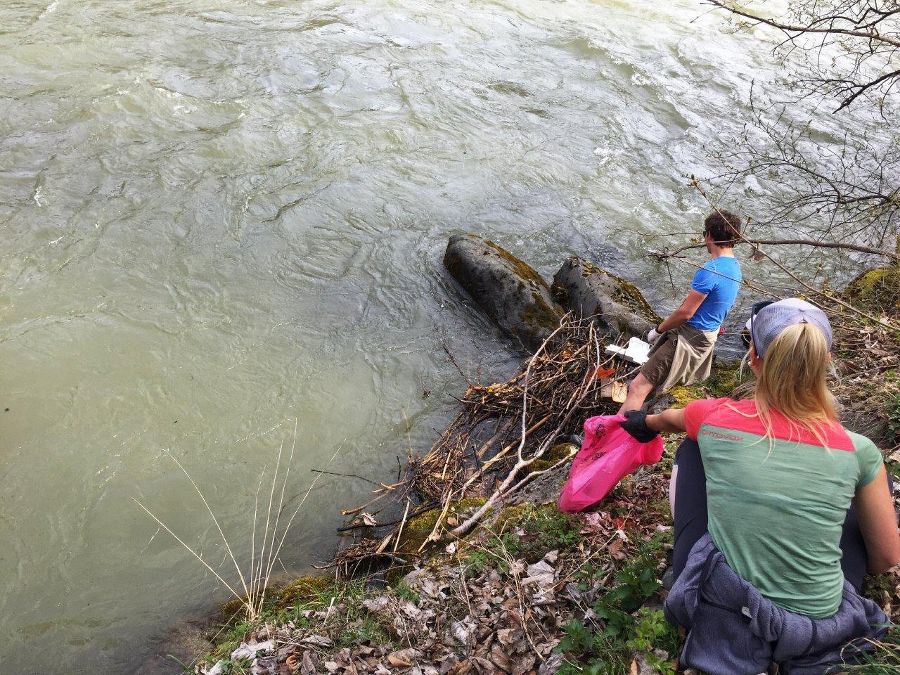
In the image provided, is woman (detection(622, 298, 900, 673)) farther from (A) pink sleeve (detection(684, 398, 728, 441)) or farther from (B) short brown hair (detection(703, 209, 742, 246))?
(B) short brown hair (detection(703, 209, 742, 246))

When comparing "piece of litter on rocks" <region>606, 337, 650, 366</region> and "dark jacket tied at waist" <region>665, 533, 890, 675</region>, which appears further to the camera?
"piece of litter on rocks" <region>606, 337, 650, 366</region>

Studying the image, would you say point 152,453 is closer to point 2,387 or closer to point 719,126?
point 2,387

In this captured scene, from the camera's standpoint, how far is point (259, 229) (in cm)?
912

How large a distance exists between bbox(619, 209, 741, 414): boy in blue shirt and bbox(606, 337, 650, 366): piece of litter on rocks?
29cm

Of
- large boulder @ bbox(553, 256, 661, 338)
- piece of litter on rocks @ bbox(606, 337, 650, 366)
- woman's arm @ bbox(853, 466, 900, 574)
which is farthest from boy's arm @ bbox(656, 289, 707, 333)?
woman's arm @ bbox(853, 466, 900, 574)

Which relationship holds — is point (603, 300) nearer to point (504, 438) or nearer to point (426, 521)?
point (504, 438)

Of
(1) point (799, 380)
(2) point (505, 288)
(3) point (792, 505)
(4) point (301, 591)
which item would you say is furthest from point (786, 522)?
(2) point (505, 288)

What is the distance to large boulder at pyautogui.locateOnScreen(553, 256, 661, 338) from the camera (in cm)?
721

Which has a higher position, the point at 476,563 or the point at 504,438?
the point at 476,563

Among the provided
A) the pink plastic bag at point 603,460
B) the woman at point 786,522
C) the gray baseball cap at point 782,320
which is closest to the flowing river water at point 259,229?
the pink plastic bag at point 603,460

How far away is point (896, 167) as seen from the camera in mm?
11461

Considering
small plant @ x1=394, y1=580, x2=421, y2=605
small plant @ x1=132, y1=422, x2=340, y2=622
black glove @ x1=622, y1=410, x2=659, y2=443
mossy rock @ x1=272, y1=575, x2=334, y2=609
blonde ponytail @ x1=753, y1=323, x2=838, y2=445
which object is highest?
blonde ponytail @ x1=753, y1=323, x2=838, y2=445

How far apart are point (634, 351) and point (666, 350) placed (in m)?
0.65

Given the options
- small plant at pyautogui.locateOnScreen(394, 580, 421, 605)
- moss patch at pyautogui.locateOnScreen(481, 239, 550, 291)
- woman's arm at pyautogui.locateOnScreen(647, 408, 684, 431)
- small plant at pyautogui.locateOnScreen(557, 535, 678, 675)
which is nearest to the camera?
Result: small plant at pyautogui.locateOnScreen(557, 535, 678, 675)
